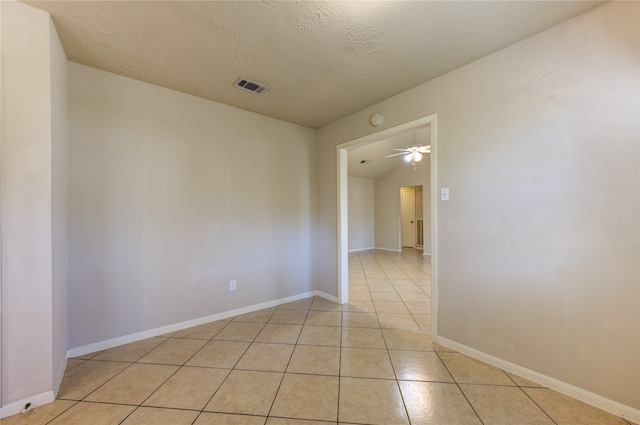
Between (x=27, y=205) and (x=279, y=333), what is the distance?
6.92ft

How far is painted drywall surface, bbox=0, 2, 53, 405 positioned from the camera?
4.57 feet

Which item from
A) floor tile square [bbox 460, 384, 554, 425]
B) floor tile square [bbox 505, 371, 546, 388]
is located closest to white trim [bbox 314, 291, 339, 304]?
floor tile square [bbox 460, 384, 554, 425]

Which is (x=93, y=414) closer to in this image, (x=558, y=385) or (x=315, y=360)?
(x=315, y=360)

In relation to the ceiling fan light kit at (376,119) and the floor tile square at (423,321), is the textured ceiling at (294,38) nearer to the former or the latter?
the ceiling fan light kit at (376,119)

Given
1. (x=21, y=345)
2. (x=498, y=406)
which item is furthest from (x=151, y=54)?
(x=498, y=406)

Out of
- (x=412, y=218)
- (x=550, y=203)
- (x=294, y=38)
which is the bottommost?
(x=412, y=218)

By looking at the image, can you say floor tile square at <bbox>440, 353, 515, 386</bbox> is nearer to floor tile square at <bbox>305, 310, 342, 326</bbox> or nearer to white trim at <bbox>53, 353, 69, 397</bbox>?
floor tile square at <bbox>305, 310, 342, 326</bbox>

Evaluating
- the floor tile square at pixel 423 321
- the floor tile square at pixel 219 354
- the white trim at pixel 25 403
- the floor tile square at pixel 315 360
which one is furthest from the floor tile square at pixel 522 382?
the white trim at pixel 25 403

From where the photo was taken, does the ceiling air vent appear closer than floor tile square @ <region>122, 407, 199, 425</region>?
No

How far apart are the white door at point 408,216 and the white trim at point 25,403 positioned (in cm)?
841

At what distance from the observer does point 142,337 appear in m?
2.27

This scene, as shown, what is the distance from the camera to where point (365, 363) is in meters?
1.90

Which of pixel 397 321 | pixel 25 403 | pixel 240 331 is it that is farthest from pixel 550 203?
pixel 25 403

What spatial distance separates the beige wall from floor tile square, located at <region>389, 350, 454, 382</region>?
2.37 m
